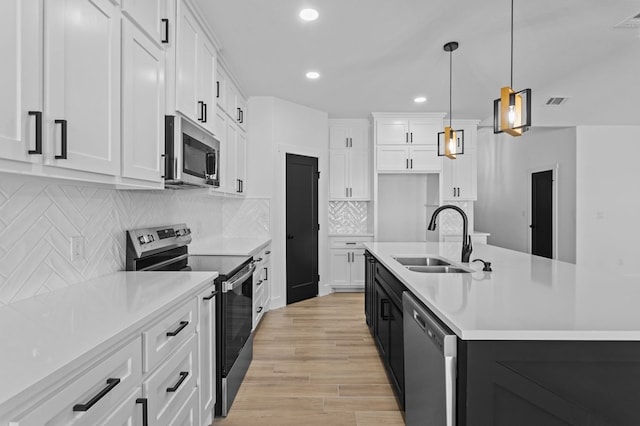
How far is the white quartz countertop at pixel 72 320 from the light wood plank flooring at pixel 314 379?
108 centimetres

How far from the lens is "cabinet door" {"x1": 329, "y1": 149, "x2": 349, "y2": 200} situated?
19.9 ft

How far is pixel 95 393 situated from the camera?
1.08 meters

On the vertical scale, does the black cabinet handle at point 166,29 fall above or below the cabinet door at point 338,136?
below

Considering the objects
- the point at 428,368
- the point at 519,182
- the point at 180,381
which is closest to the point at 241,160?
the point at 180,381

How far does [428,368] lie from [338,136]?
492 centimetres

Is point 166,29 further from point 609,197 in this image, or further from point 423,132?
point 609,197

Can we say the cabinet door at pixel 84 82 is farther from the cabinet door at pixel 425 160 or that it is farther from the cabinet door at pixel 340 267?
the cabinet door at pixel 425 160

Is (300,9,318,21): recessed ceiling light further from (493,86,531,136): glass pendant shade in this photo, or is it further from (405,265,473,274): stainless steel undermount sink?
(405,265,473,274): stainless steel undermount sink

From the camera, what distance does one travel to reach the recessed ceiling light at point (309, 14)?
9.36 feet

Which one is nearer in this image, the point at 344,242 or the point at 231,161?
the point at 231,161

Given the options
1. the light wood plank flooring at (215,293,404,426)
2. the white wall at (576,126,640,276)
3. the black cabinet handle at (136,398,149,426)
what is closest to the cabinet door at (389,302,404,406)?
the light wood plank flooring at (215,293,404,426)

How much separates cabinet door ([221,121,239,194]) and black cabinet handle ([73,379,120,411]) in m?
2.79

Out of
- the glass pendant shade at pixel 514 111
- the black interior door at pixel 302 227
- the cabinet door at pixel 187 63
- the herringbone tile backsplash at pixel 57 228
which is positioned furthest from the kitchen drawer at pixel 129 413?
the black interior door at pixel 302 227

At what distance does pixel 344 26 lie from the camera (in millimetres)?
3100
